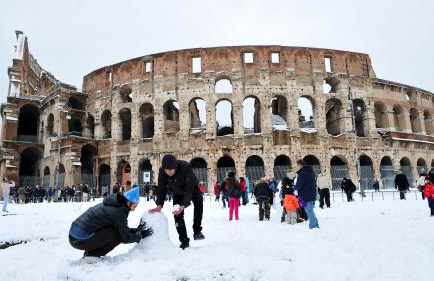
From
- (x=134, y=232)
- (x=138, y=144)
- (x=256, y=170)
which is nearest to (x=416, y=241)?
(x=134, y=232)

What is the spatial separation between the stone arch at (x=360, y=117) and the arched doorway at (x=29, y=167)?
2917 centimetres

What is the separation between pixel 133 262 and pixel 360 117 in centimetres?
Result: 2691

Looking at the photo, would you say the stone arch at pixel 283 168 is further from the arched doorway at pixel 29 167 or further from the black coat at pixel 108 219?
the arched doorway at pixel 29 167

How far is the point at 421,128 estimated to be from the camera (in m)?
27.4

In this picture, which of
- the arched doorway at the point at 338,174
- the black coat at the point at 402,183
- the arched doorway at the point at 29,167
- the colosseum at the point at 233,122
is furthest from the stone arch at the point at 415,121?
the arched doorway at the point at 29,167

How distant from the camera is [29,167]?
3109cm

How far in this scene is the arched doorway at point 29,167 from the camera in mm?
28247

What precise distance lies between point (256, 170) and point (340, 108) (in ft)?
29.0

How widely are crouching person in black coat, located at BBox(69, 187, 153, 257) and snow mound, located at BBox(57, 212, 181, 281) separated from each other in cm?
21

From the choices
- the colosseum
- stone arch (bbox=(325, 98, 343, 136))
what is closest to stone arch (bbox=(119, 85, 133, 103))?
the colosseum

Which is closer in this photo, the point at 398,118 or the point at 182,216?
the point at 182,216

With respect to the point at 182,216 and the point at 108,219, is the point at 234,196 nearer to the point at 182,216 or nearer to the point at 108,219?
the point at 182,216

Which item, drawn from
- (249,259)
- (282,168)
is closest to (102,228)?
(249,259)

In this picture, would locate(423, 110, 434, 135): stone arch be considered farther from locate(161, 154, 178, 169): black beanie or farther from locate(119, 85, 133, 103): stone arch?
locate(161, 154, 178, 169): black beanie
